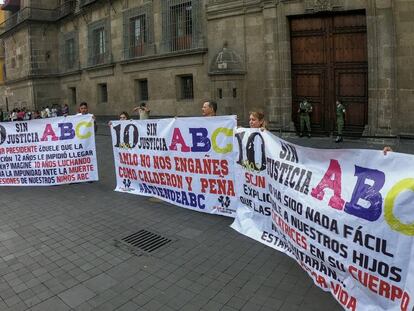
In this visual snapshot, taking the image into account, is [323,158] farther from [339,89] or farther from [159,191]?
[339,89]

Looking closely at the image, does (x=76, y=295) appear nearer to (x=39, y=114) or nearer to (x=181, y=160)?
(x=181, y=160)

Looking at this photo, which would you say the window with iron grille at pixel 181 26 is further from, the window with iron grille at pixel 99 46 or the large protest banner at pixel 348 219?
the large protest banner at pixel 348 219

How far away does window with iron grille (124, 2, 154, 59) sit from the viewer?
71.3 feet

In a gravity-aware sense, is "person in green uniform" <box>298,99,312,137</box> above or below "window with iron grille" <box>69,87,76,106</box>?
below

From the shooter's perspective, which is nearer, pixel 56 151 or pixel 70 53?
pixel 56 151

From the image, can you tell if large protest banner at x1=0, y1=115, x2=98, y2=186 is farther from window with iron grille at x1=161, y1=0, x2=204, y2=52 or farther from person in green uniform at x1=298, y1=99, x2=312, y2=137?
window with iron grille at x1=161, y1=0, x2=204, y2=52

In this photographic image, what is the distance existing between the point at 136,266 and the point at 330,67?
1258 centimetres

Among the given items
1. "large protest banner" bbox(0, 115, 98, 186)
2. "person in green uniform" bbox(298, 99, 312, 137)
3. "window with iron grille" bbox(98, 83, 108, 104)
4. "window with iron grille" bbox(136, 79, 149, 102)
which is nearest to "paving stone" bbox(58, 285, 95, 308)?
"large protest banner" bbox(0, 115, 98, 186)

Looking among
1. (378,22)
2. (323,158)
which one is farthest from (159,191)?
(378,22)

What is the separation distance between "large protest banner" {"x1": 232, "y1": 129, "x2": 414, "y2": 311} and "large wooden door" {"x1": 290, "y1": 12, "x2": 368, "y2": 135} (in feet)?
34.2

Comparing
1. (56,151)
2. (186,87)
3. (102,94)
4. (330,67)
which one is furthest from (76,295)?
(102,94)

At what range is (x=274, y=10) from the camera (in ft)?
51.0

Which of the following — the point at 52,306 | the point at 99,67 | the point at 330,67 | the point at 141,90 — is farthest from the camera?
the point at 99,67

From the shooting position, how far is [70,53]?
101 feet
